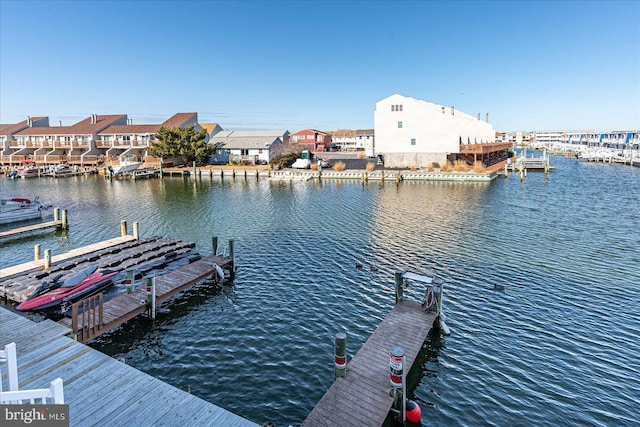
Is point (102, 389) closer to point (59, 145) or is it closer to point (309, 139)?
point (59, 145)

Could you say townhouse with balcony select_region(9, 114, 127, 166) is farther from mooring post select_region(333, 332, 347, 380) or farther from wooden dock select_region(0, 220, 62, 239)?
mooring post select_region(333, 332, 347, 380)

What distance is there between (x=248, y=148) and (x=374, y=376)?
250 feet

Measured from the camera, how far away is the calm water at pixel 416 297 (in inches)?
475

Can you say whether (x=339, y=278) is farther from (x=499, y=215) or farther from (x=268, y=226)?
(x=499, y=215)

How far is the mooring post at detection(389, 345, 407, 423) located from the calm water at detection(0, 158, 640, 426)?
1.02 meters

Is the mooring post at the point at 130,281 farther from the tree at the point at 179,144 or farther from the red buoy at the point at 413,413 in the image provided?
the tree at the point at 179,144

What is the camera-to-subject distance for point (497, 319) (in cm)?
1658

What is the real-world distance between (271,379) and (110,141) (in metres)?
89.0

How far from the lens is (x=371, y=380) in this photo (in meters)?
11.4

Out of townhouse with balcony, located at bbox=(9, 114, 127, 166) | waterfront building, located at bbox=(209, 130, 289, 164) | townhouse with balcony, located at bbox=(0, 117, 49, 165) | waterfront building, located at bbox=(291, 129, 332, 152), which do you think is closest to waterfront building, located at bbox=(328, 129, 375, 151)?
waterfront building, located at bbox=(291, 129, 332, 152)

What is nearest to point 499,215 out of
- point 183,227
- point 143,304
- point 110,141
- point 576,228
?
point 576,228

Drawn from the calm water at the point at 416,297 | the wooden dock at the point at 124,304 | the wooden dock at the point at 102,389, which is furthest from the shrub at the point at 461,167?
the wooden dock at the point at 102,389

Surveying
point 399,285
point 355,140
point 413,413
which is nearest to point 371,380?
point 413,413

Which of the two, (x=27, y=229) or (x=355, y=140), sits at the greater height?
(x=355, y=140)
